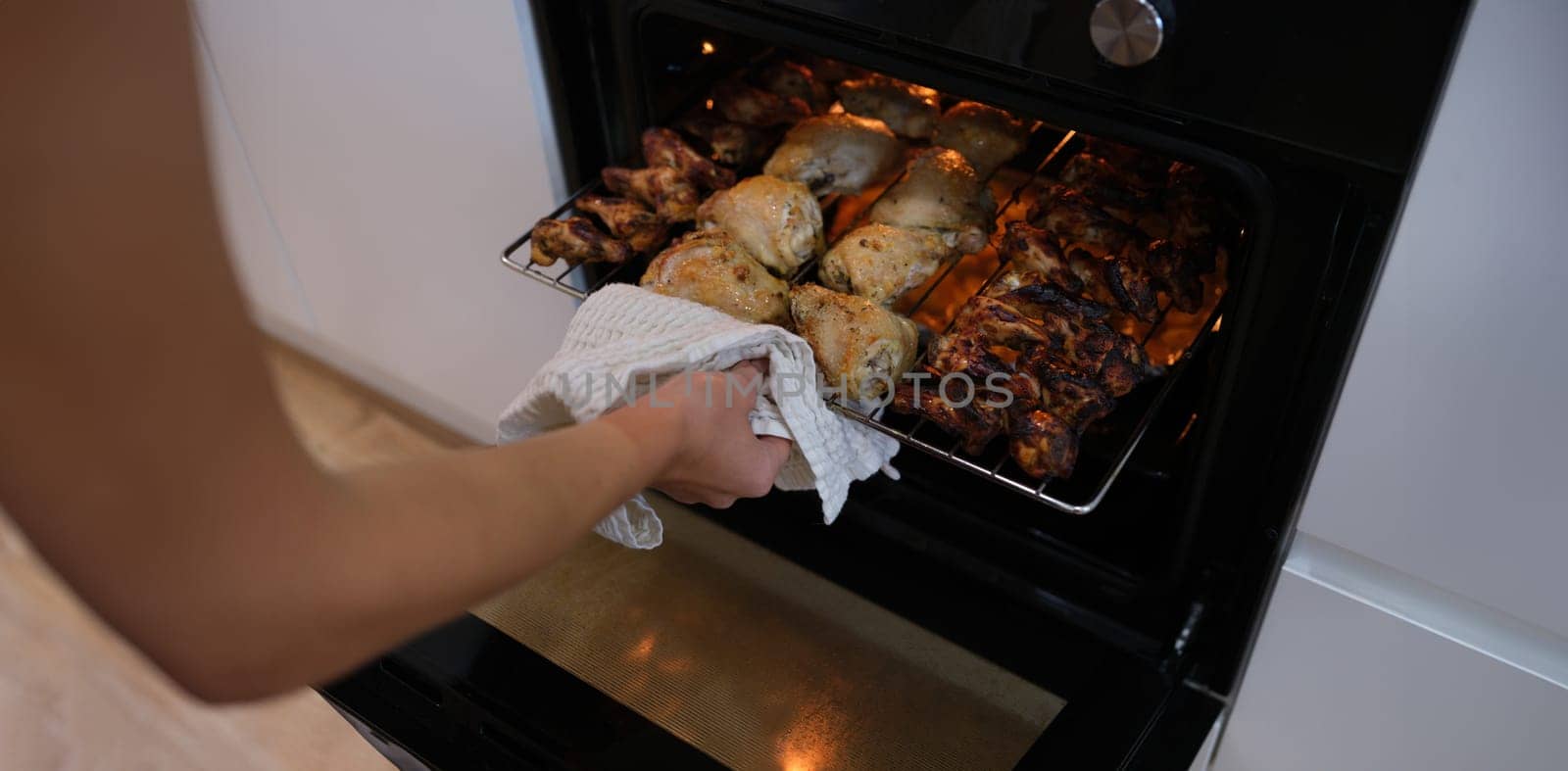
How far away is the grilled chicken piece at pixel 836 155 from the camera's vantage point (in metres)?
1.09

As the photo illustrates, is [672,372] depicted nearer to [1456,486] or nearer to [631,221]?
[631,221]

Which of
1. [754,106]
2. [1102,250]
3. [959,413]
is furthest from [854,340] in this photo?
[754,106]

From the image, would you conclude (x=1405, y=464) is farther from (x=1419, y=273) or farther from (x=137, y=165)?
(x=137, y=165)

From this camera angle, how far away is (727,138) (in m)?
1.13

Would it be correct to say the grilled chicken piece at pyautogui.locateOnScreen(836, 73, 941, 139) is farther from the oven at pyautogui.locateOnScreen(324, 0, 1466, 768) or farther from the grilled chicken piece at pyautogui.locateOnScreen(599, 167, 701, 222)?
the grilled chicken piece at pyautogui.locateOnScreen(599, 167, 701, 222)

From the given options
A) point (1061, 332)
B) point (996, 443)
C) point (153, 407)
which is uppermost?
point (153, 407)

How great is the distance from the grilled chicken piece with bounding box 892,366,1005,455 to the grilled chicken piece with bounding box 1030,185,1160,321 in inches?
5.3

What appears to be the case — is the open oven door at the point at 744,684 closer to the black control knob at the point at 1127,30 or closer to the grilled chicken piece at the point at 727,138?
the grilled chicken piece at the point at 727,138

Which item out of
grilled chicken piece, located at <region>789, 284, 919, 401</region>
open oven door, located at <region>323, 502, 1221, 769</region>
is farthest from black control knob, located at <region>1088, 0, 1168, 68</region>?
open oven door, located at <region>323, 502, 1221, 769</region>

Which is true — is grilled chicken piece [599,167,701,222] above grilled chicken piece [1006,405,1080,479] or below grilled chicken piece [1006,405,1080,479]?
above

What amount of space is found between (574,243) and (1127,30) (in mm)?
499

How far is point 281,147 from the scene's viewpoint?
136cm

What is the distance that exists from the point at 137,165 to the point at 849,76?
856 millimetres

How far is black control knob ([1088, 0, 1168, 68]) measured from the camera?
711 mm
